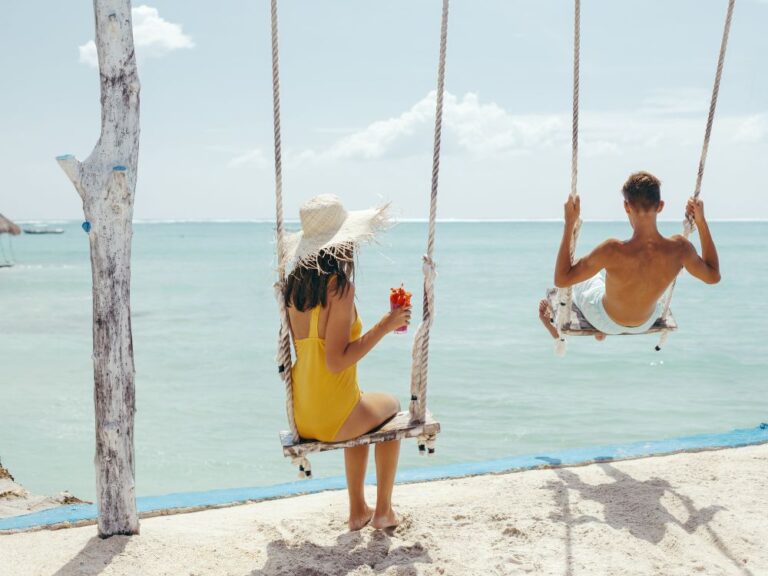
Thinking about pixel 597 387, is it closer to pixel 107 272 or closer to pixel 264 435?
pixel 264 435

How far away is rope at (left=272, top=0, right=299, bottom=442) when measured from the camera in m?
2.96

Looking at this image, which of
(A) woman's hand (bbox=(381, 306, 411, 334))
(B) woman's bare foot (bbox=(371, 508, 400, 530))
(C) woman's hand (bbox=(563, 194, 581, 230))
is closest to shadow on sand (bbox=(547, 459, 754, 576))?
(B) woman's bare foot (bbox=(371, 508, 400, 530))

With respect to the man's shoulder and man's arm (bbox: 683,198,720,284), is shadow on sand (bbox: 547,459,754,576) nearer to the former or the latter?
man's arm (bbox: 683,198,720,284)

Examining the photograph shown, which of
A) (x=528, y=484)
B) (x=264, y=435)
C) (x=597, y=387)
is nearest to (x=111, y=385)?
(x=528, y=484)

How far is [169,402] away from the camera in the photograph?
9.64 m

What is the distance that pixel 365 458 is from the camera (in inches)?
130

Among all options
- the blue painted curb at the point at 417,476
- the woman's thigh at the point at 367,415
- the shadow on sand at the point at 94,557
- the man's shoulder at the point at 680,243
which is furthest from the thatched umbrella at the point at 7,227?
the man's shoulder at the point at 680,243

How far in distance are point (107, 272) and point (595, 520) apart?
88.3 inches

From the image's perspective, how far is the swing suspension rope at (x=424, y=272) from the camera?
297 centimetres

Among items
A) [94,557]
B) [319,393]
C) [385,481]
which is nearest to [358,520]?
[385,481]

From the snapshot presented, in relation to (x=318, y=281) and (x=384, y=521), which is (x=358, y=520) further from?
(x=318, y=281)

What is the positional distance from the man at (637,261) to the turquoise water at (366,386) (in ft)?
2.93

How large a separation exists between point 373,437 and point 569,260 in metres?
1.28

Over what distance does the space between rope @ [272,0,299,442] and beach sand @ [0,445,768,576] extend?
1.77ft
